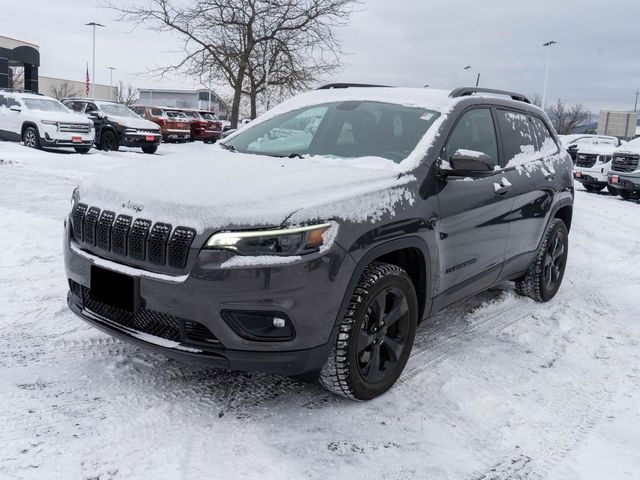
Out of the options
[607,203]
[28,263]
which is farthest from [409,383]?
[607,203]

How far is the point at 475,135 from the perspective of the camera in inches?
164

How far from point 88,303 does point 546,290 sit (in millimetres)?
3865

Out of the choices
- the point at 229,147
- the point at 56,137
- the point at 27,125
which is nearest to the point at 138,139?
the point at 56,137

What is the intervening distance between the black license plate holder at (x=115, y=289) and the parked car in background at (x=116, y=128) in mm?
16869

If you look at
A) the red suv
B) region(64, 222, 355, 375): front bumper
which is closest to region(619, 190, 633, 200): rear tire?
region(64, 222, 355, 375): front bumper

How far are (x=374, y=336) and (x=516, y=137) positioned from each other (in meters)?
2.40

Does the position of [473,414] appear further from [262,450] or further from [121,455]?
[121,455]

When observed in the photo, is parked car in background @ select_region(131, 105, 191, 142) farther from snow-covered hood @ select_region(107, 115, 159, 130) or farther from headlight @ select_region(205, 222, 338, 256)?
headlight @ select_region(205, 222, 338, 256)

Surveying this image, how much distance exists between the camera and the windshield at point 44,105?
17453mm

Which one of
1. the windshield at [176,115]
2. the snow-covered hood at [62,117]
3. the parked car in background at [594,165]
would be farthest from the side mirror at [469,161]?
the windshield at [176,115]

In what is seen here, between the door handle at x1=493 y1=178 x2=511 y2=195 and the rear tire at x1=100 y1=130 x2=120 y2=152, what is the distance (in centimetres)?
1687

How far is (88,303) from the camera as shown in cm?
325

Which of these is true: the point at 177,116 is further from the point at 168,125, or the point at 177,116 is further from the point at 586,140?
the point at 586,140

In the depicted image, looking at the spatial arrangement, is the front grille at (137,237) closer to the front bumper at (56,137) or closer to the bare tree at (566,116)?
the front bumper at (56,137)
